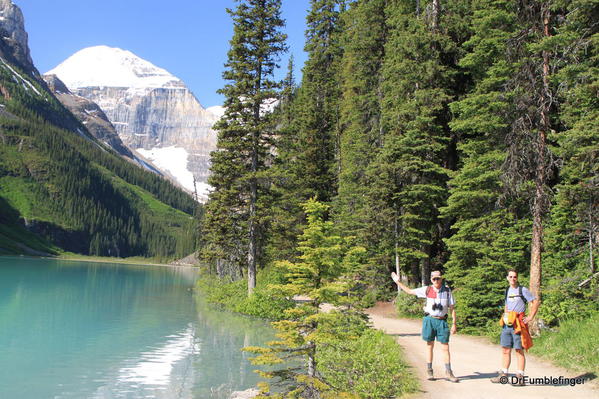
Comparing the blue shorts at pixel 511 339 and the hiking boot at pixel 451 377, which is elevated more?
the blue shorts at pixel 511 339

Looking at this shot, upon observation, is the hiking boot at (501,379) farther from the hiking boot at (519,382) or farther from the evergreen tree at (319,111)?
the evergreen tree at (319,111)

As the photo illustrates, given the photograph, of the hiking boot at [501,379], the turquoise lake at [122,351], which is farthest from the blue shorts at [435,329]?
the turquoise lake at [122,351]

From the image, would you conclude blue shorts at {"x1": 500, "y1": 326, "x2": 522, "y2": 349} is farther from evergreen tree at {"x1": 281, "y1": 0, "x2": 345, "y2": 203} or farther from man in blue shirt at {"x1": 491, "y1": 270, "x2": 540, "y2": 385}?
evergreen tree at {"x1": 281, "y1": 0, "x2": 345, "y2": 203}

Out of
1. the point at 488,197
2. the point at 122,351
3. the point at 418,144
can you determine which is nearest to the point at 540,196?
the point at 488,197

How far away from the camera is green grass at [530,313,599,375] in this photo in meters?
10.9

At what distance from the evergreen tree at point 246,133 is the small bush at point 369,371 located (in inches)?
710

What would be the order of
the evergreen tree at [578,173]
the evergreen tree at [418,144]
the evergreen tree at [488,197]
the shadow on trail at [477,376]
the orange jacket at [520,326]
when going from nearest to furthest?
1. the orange jacket at [520,326]
2. the shadow on trail at [477,376]
3. the evergreen tree at [578,173]
4. the evergreen tree at [488,197]
5. the evergreen tree at [418,144]

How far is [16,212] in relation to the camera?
165m

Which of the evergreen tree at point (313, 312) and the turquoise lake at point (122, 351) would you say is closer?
the evergreen tree at point (313, 312)

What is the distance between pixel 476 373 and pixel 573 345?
10.4 ft

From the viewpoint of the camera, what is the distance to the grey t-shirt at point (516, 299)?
9742 millimetres

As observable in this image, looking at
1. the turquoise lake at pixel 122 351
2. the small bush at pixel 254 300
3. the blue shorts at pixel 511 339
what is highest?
the blue shorts at pixel 511 339

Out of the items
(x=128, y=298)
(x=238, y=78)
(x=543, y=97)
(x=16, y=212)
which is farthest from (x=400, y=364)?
(x=16, y=212)

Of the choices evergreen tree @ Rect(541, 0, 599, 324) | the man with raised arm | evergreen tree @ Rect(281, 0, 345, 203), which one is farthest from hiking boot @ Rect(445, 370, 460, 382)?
evergreen tree @ Rect(281, 0, 345, 203)
